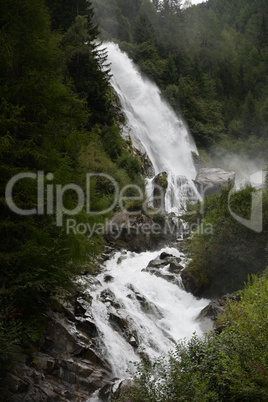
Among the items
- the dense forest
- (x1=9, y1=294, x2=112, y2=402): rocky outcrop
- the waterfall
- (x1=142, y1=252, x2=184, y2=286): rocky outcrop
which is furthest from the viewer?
the waterfall

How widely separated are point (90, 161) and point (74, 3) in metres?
15.9

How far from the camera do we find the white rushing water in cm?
A: 873

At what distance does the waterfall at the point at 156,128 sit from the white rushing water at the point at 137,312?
32.6ft

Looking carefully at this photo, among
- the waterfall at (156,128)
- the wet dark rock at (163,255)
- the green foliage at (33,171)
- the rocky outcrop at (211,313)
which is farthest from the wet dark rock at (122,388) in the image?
the waterfall at (156,128)

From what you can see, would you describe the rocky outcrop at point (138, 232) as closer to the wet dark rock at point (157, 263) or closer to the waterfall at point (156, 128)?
the wet dark rock at point (157, 263)

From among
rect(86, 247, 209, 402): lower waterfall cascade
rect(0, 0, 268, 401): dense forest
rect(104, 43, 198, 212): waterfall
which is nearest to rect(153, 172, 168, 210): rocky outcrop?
rect(104, 43, 198, 212): waterfall

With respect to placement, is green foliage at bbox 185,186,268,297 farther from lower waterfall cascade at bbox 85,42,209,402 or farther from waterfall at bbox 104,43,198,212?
waterfall at bbox 104,43,198,212

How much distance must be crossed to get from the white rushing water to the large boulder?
13818 millimetres

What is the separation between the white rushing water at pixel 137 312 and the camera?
873 centimetres

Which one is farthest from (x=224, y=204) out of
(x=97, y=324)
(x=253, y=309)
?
(x=97, y=324)

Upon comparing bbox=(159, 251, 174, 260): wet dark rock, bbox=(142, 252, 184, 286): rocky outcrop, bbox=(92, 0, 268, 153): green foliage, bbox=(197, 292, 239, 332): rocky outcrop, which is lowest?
bbox=(197, 292, 239, 332): rocky outcrop

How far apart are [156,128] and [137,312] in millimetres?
24513

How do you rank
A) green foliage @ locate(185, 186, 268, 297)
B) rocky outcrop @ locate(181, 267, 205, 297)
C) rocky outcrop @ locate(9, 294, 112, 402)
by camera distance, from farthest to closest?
1. rocky outcrop @ locate(181, 267, 205, 297)
2. green foliage @ locate(185, 186, 268, 297)
3. rocky outcrop @ locate(9, 294, 112, 402)

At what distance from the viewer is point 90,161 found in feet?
63.1
